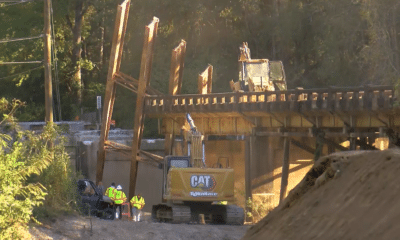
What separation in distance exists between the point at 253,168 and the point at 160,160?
6.19 meters

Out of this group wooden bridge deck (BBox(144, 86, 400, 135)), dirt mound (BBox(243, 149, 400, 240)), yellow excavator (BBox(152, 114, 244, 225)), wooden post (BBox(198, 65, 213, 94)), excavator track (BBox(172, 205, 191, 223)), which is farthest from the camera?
wooden post (BBox(198, 65, 213, 94))

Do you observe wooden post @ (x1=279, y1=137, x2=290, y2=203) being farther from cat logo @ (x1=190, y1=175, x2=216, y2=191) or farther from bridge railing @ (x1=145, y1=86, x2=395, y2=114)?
cat logo @ (x1=190, y1=175, x2=216, y2=191)

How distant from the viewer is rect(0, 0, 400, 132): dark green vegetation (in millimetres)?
66125

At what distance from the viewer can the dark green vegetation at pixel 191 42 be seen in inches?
2603

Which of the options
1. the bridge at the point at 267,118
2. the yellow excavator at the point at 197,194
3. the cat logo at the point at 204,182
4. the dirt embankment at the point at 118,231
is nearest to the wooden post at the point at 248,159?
the bridge at the point at 267,118

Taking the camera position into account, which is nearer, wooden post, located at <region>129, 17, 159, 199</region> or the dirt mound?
the dirt mound

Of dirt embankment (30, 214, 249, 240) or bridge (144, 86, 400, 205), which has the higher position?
bridge (144, 86, 400, 205)

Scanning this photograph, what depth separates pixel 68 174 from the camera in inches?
1024

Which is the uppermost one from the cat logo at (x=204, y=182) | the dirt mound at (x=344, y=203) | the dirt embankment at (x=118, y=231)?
the dirt mound at (x=344, y=203)

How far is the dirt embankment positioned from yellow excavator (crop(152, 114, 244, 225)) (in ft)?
11.1

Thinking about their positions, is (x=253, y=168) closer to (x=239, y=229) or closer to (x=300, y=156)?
(x=300, y=156)

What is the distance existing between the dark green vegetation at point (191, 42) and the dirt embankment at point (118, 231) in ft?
135

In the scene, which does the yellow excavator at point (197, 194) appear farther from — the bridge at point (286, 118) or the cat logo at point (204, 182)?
the bridge at point (286, 118)

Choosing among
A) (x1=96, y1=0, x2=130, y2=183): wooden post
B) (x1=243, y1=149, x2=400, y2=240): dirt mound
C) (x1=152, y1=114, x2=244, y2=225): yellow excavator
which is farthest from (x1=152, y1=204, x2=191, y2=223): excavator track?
(x1=96, y1=0, x2=130, y2=183): wooden post
